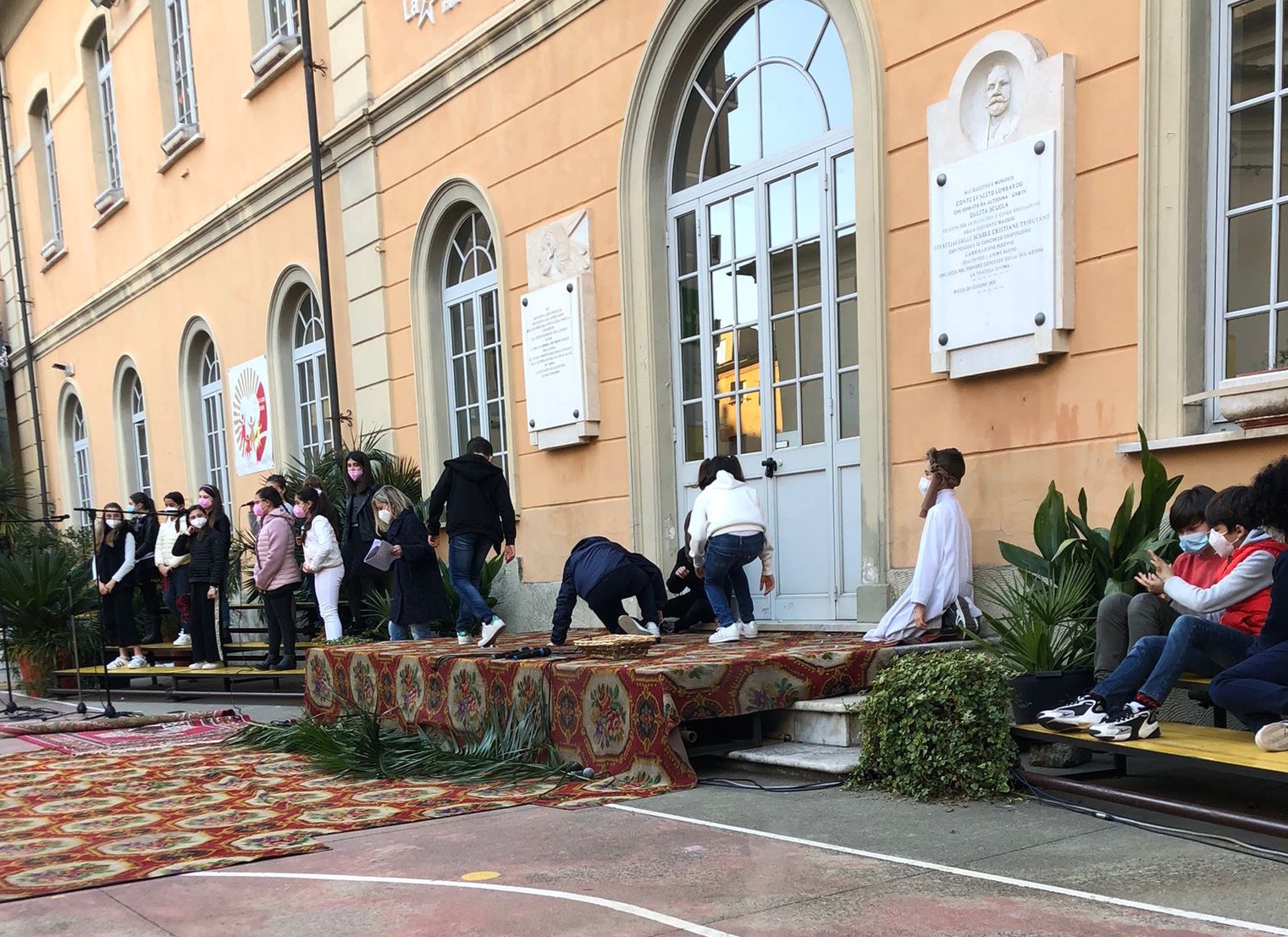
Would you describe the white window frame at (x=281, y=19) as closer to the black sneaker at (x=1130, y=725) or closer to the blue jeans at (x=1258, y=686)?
the black sneaker at (x=1130, y=725)

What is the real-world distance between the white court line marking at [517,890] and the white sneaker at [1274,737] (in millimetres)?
2084

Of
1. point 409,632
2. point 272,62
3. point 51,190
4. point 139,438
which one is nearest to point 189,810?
point 409,632

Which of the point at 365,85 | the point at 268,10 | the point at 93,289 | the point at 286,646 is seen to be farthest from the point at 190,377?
the point at 286,646

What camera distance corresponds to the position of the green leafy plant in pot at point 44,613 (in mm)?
12164

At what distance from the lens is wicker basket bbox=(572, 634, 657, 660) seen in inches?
240

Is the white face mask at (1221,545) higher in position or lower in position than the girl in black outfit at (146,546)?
higher

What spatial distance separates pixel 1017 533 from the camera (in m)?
6.36

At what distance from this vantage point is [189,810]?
570cm

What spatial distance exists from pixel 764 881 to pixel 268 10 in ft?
42.7

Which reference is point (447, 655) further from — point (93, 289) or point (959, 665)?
point (93, 289)

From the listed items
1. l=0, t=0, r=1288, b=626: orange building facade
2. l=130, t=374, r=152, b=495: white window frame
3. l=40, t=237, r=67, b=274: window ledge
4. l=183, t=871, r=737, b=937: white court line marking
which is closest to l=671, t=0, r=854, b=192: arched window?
l=0, t=0, r=1288, b=626: orange building facade

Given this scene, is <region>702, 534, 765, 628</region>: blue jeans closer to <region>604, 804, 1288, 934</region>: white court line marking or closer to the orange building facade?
the orange building facade

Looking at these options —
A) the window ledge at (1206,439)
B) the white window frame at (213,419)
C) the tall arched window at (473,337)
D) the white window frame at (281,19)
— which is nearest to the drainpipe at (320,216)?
the white window frame at (281,19)

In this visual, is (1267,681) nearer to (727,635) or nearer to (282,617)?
(727,635)
